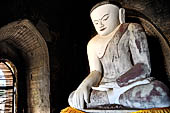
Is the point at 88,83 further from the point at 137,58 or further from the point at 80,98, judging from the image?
the point at 137,58

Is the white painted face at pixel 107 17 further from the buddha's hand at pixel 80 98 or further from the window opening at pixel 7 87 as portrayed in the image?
the window opening at pixel 7 87

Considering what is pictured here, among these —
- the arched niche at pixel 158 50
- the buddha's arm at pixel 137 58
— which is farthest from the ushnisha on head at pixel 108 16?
the arched niche at pixel 158 50

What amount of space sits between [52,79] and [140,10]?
133cm

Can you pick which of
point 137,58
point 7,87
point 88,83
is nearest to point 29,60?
point 7,87

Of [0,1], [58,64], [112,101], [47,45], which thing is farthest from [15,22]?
[112,101]

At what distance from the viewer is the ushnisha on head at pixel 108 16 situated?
172 centimetres

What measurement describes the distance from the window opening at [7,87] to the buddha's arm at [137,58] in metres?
1.58

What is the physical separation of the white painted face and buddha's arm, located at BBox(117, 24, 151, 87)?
210 millimetres

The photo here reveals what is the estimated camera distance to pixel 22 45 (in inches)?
91.5

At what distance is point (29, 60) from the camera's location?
7.72ft

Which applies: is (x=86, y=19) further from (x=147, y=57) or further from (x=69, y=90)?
(x=147, y=57)

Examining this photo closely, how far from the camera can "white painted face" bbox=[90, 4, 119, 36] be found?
1719 mm

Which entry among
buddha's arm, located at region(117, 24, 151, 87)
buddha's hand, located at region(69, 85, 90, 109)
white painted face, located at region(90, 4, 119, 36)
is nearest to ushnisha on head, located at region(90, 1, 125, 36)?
white painted face, located at region(90, 4, 119, 36)

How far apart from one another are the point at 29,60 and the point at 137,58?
1506mm
